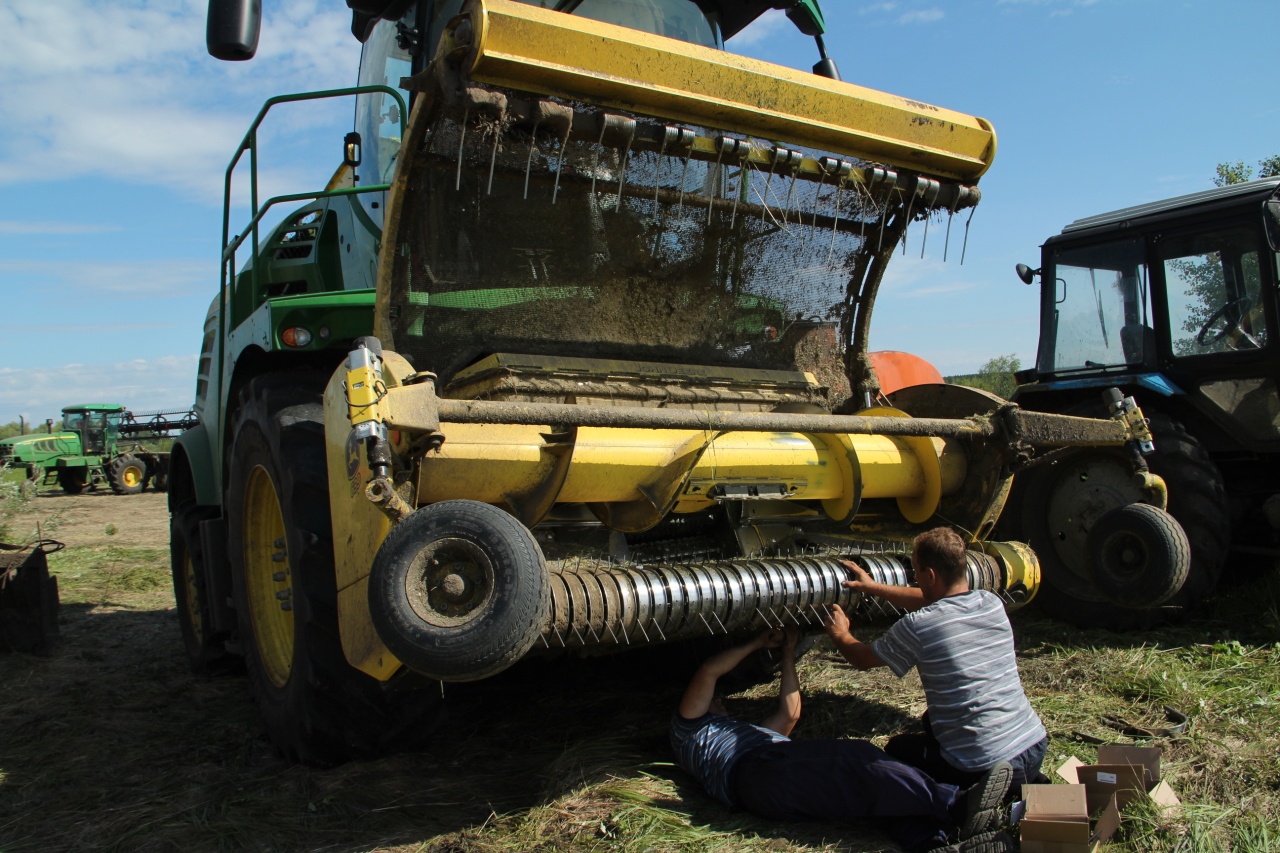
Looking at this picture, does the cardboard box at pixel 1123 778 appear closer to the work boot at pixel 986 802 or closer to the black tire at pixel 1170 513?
the work boot at pixel 986 802

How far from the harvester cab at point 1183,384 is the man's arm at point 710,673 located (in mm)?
2746

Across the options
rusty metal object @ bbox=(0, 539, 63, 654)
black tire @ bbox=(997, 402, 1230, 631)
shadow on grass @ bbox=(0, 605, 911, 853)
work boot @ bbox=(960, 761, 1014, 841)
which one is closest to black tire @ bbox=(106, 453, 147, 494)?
rusty metal object @ bbox=(0, 539, 63, 654)

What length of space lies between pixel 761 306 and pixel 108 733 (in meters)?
A: 3.36

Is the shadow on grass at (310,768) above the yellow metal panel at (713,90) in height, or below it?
below

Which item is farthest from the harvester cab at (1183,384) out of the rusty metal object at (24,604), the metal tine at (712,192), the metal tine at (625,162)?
the rusty metal object at (24,604)

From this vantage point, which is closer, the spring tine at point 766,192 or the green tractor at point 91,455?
the spring tine at point 766,192

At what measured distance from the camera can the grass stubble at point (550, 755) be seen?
8.36 feet

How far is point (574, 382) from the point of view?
3396 millimetres

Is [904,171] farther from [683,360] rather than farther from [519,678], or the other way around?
[519,678]

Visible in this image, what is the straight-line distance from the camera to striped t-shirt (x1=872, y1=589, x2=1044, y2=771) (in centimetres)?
259

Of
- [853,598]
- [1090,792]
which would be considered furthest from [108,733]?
[1090,792]

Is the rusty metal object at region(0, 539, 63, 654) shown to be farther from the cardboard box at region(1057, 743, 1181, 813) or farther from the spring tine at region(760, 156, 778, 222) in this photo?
Result: the cardboard box at region(1057, 743, 1181, 813)

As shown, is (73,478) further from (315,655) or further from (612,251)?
(315,655)

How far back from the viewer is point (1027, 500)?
5.52 metres
